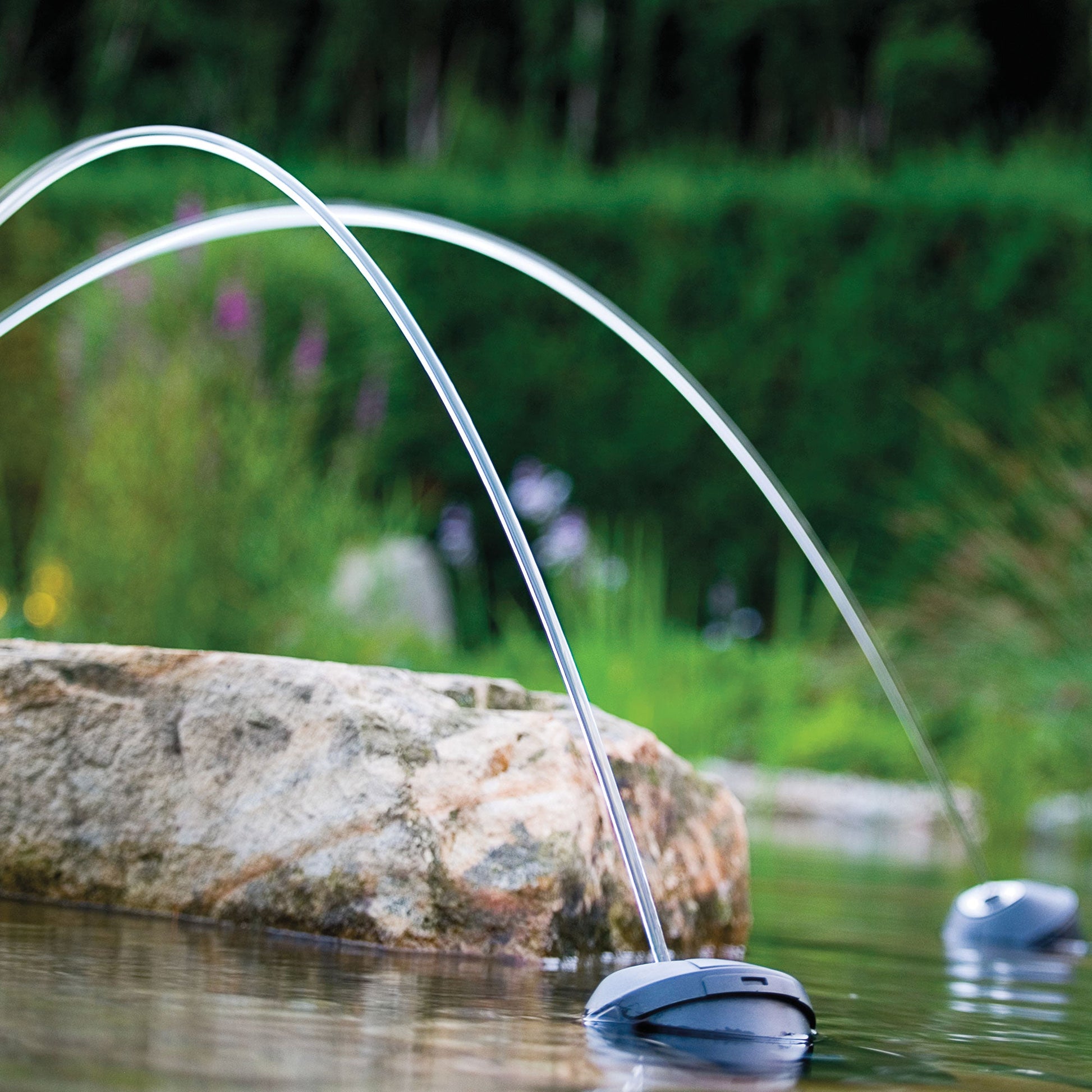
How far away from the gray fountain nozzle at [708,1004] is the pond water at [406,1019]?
0.06 m

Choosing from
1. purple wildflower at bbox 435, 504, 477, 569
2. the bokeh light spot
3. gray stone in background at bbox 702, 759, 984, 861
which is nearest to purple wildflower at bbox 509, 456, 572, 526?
purple wildflower at bbox 435, 504, 477, 569

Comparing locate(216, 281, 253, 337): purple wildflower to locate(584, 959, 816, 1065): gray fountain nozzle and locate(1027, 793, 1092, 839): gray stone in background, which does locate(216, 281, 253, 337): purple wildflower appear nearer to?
locate(1027, 793, 1092, 839): gray stone in background

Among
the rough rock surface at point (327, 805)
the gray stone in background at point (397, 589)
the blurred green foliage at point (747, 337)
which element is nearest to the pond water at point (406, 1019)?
the rough rock surface at point (327, 805)

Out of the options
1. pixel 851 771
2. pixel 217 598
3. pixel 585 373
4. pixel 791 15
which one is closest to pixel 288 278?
pixel 585 373

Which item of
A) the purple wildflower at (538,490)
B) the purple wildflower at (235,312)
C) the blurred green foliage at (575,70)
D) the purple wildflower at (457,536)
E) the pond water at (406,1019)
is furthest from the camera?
the blurred green foliage at (575,70)

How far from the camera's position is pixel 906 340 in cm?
983

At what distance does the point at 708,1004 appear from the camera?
166 cm

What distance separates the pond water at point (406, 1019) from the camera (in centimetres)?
129

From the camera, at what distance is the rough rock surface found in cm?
232

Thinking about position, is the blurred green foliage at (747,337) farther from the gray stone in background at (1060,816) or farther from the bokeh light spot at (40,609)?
the bokeh light spot at (40,609)

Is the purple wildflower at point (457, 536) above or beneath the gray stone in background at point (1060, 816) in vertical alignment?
above

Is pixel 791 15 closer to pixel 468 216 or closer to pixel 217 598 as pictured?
pixel 468 216

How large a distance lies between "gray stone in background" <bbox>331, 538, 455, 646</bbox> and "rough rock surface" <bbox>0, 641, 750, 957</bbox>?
349 cm

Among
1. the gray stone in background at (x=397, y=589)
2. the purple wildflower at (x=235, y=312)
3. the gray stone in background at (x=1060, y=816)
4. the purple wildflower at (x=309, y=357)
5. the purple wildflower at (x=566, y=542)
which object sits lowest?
the gray stone in background at (x=1060, y=816)
